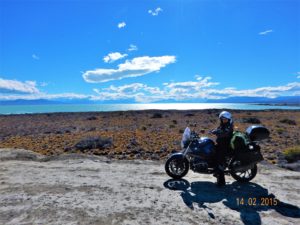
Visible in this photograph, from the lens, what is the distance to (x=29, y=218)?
6.03 meters

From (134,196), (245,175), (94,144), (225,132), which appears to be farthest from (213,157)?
(94,144)

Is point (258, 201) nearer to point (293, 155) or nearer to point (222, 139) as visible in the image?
point (222, 139)

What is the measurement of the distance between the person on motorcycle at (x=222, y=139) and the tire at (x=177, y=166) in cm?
103

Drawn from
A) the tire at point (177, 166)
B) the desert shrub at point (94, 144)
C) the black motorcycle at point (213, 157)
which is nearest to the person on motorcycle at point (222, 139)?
the black motorcycle at point (213, 157)

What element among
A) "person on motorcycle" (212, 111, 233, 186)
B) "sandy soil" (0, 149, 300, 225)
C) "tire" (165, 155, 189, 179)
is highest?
"person on motorcycle" (212, 111, 233, 186)

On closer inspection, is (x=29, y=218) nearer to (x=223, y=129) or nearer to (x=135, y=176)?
(x=135, y=176)

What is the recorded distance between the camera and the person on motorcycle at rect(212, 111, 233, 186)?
28.0ft

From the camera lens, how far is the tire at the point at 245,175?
349 inches

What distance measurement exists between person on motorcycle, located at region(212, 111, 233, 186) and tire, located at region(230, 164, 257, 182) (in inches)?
18.0

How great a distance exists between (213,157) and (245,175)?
1301mm

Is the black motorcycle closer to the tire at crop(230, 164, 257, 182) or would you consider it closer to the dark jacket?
the tire at crop(230, 164, 257, 182)

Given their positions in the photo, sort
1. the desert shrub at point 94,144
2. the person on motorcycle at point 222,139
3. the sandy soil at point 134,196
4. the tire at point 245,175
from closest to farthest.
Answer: the sandy soil at point 134,196
the person on motorcycle at point 222,139
the tire at point 245,175
the desert shrub at point 94,144

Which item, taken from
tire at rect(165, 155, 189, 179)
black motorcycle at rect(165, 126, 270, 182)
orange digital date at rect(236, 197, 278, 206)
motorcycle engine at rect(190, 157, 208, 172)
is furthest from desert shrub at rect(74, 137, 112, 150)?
orange digital date at rect(236, 197, 278, 206)

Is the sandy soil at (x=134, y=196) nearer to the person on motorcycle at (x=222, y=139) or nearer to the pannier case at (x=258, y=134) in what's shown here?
the person on motorcycle at (x=222, y=139)
